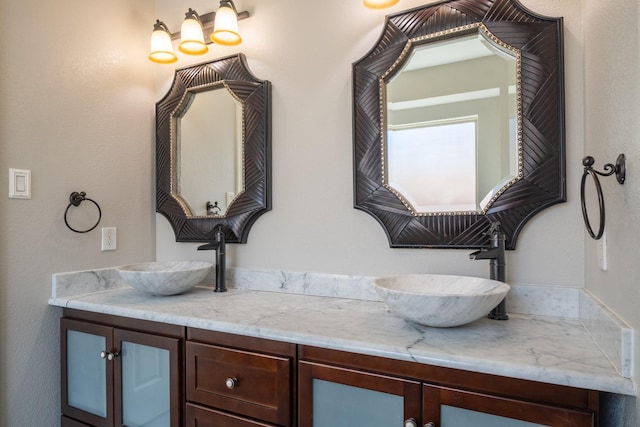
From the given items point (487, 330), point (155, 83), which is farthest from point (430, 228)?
point (155, 83)

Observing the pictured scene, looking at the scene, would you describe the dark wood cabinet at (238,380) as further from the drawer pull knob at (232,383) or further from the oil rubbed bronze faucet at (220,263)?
the oil rubbed bronze faucet at (220,263)

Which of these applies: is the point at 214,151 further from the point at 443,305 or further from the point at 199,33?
the point at 443,305

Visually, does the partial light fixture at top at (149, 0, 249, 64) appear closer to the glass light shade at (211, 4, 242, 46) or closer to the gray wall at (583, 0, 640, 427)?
the glass light shade at (211, 4, 242, 46)

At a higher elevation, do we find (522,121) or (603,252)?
(522,121)

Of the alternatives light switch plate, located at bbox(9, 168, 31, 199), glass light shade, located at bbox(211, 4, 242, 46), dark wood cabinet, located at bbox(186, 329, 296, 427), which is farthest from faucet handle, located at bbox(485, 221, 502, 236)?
light switch plate, located at bbox(9, 168, 31, 199)

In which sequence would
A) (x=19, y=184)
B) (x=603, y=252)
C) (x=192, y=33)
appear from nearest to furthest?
(x=603, y=252) → (x=19, y=184) → (x=192, y=33)

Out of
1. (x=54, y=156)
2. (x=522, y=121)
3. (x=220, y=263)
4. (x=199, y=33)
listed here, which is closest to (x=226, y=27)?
(x=199, y=33)

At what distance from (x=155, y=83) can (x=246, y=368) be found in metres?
1.63

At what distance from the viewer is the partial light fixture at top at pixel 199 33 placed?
5.63 feet

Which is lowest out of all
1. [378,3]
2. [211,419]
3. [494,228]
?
[211,419]

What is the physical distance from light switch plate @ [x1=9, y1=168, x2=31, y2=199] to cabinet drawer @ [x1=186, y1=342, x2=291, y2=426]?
0.93 metres

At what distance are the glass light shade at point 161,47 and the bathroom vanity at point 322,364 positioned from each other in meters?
1.11

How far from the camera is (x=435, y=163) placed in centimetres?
146

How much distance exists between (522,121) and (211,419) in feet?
4.58
